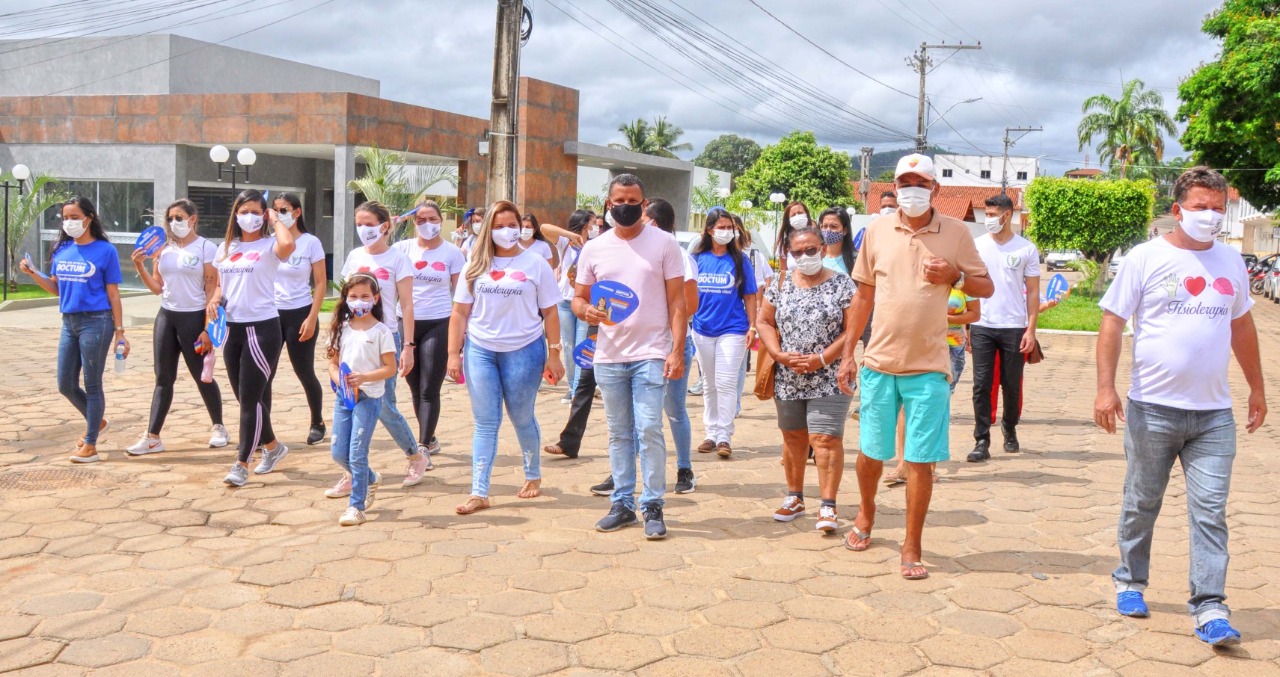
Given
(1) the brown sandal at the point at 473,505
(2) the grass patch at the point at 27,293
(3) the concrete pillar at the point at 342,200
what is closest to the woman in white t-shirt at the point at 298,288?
(1) the brown sandal at the point at 473,505

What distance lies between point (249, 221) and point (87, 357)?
1487 millimetres

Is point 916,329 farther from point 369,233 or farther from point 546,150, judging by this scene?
point 546,150

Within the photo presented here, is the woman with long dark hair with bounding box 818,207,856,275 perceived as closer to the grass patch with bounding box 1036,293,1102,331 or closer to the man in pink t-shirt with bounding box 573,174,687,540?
the man in pink t-shirt with bounding box 573,174,687,540

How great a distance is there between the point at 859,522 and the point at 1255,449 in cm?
514

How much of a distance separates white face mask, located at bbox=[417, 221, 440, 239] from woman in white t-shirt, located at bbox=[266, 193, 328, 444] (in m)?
0.66

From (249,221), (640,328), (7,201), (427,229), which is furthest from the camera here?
(7,201)

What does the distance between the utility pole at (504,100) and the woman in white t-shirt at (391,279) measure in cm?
736

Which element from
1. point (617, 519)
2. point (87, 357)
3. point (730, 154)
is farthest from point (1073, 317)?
point (730, 154)

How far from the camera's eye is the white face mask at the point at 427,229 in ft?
24.5

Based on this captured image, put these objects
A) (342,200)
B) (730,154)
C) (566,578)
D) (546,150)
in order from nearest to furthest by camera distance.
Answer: (566,578), (342,200), (546,150), (730,154)

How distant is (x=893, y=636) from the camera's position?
438 centimetres

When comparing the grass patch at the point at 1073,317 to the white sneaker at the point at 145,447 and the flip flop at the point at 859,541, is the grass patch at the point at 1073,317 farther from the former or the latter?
the white sneaker at the point at 145,447

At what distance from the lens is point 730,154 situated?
11438cm

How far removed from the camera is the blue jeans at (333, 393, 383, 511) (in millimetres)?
5891
